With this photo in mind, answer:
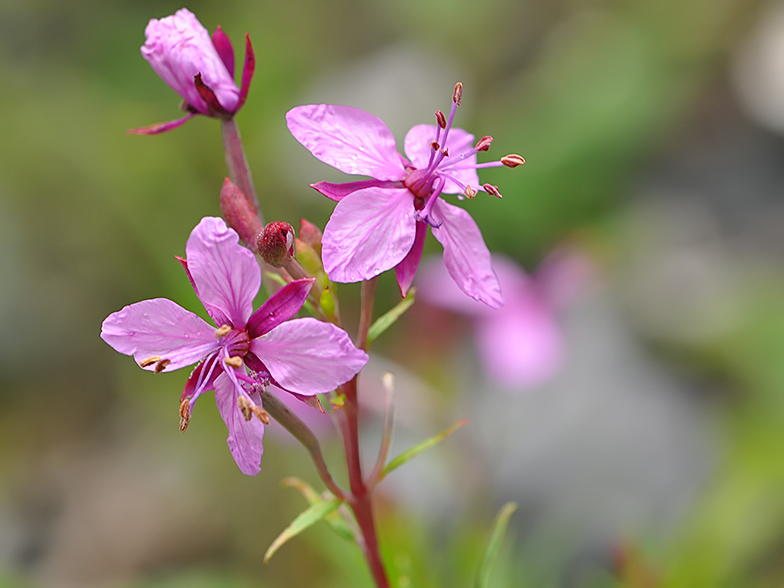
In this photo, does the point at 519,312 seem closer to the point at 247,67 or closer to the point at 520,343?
the point at 520,343

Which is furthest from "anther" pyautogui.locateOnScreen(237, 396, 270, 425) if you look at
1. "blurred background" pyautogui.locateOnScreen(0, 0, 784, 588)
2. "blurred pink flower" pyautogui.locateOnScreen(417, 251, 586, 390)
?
"blurred pink flower" pyautogui.locateOnScreen(417, 251, 586, 390)

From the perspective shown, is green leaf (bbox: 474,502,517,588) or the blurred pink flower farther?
the blurred pink flower

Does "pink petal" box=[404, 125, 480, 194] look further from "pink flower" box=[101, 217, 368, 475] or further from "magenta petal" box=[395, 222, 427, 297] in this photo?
"pink flower" box=[101, 217, 368, 475]

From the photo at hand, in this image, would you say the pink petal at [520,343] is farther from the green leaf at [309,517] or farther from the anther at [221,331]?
the anther at [221,331]

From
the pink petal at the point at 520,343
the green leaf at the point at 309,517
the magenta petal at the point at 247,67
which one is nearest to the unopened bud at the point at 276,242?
the magenta petal at the point at 247,67

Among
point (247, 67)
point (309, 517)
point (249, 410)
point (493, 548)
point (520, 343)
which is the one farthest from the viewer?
point (520, 343)

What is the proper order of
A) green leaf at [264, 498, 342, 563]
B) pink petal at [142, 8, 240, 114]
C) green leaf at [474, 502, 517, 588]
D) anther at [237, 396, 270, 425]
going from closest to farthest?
anther at [237, 396, 270, 425] → green leaf at [264, 498, 342, 563] → pink petal at [142, 8, 240, 114] → green leaf at [474, 502, 517, 588]

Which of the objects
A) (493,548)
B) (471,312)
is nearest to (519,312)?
(471,312)
